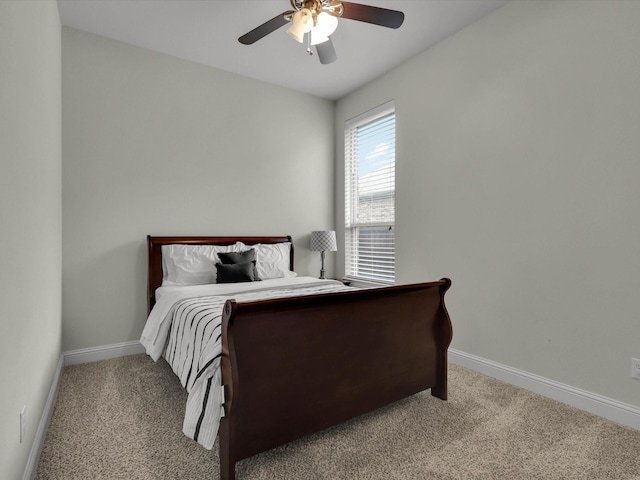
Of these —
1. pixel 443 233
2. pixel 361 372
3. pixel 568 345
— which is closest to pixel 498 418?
pixel 568 345

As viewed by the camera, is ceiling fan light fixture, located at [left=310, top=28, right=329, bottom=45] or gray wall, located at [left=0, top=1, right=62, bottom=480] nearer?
gray wall, located at [left=0, top=1, right=62, bottom=480]

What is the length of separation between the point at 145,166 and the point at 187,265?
100 centimetres

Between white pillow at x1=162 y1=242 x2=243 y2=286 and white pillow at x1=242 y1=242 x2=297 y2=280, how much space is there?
17.1 inches

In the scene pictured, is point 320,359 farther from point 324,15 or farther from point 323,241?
point 323,241

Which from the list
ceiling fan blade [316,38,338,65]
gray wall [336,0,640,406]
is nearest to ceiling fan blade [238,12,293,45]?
ceiling fan blade [316,38,338,65]

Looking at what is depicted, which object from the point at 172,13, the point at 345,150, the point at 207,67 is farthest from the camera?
the point at 345,150

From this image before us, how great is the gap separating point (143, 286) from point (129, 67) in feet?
6.52

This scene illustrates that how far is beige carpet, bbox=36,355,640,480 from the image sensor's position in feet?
5.25

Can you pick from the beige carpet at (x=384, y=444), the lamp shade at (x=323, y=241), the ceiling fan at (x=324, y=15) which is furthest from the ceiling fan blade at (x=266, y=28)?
the beige carpet at (x=384, y=444)

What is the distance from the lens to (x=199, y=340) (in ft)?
6.25

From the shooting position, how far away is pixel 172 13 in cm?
272

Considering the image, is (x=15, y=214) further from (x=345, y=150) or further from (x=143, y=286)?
(x=345, y=150)

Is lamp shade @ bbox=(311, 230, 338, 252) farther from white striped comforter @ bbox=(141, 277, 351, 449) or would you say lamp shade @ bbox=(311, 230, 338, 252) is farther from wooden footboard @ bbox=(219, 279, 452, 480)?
wooden footboard @ bbox=(219, 279, 452, 480)

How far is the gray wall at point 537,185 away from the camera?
2.07m
